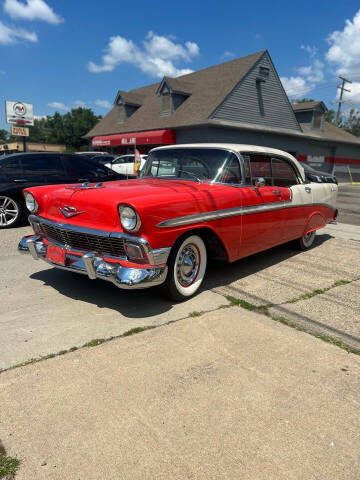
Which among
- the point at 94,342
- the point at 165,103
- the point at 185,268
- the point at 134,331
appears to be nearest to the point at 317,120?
the point at 165,103

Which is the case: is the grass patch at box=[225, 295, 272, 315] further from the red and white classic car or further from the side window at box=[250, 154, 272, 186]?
the side window at box=[250, 154, 272, 186]

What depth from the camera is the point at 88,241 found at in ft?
11.1

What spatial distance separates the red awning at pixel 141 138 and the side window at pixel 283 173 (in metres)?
15.1

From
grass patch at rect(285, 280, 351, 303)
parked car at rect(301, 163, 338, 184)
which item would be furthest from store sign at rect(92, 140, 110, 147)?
grass patch at rect(285, 280, 351, 303)

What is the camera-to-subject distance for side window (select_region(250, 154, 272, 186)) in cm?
447

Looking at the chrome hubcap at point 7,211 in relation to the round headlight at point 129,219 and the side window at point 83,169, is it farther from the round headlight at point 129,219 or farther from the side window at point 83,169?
the round headlight at point 129,219

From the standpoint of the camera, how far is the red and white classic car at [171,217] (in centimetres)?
313

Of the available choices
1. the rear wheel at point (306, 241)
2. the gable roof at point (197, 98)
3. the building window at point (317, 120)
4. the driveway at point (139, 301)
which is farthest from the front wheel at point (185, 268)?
the building window at point (317, 120)

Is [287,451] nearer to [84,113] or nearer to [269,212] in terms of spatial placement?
[269,212]

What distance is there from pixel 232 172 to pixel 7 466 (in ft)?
11.4

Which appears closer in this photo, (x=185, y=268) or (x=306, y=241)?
(x=185, y=268)

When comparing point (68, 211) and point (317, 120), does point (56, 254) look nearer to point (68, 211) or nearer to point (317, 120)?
point (68, 211)

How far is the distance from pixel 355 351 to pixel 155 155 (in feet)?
11.0

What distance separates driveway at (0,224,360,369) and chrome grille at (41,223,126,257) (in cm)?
58
